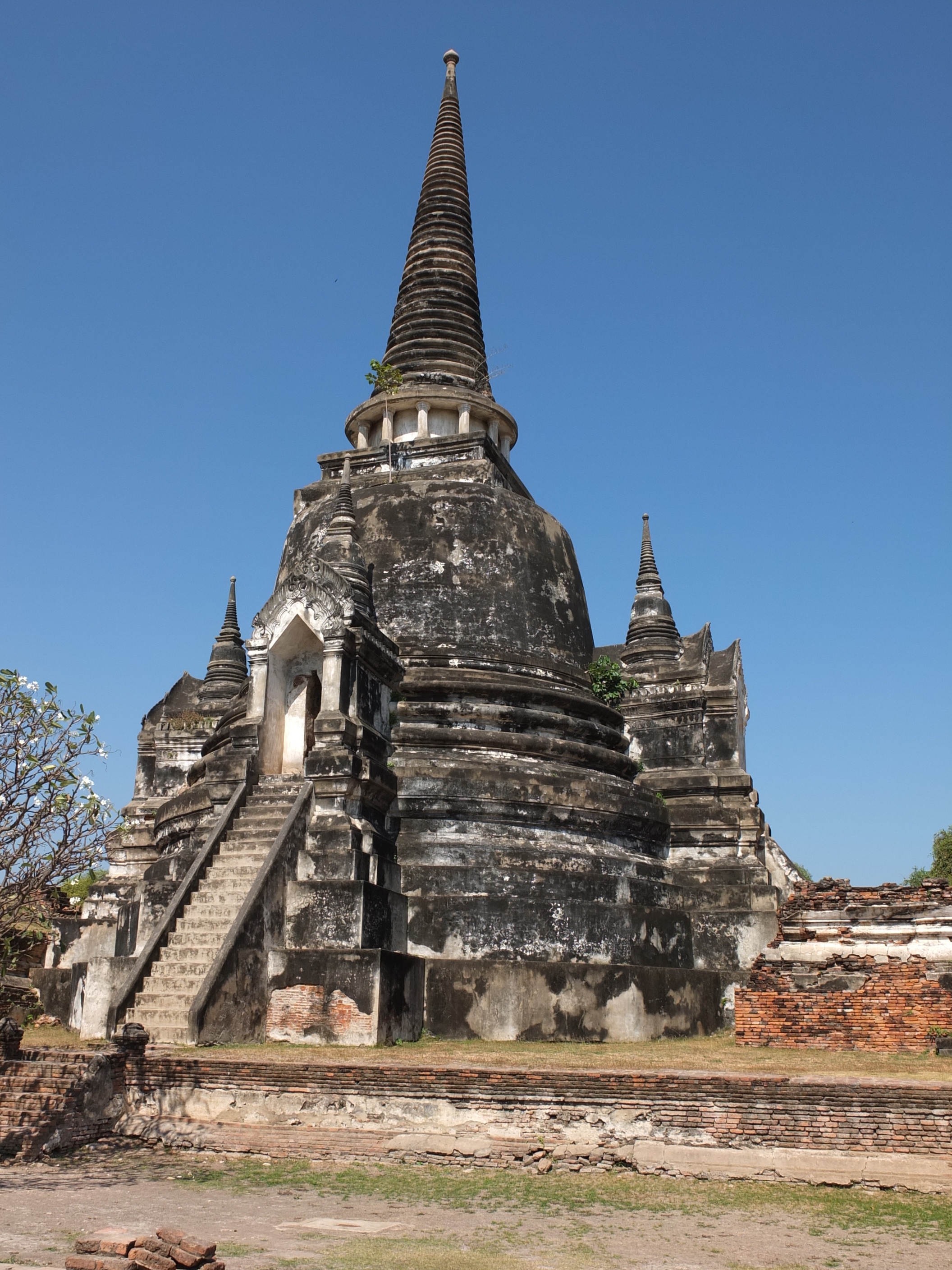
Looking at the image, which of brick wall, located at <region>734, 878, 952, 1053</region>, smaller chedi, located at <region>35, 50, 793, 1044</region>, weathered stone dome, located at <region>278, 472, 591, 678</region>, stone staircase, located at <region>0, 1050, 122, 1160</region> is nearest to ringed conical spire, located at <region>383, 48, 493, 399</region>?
smaller chedi, located at <region>35, 50, 793, 1044</region>

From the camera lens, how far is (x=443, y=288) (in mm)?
23484

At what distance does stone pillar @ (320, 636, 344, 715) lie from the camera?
14.7 meters

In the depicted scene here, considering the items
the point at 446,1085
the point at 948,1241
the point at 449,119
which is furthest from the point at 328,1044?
the point at 449,119

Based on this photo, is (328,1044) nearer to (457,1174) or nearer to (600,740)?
(457,1174)

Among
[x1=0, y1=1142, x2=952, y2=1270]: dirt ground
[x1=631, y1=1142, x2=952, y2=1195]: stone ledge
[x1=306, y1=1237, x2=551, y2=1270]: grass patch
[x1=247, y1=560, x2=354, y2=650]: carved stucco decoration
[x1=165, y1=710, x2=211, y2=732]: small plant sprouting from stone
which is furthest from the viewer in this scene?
[x1=165, y1=710, x2=211, y2=732]: small plant sprouting from stone

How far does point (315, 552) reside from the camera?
1691cm

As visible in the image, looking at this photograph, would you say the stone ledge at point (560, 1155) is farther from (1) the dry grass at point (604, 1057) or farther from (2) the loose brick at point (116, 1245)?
(2) the loose brick at point (116, 1245)

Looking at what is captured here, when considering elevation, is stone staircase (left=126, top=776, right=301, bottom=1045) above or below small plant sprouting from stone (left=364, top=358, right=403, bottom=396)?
below

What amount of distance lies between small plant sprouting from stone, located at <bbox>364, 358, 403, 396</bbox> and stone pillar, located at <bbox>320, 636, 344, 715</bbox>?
7.94 metres

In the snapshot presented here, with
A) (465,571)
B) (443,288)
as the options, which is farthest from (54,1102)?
(443,288)

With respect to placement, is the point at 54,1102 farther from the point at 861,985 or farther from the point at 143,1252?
the point at 861,985

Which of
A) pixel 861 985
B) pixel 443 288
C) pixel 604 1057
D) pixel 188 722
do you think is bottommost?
pixel 604 1057

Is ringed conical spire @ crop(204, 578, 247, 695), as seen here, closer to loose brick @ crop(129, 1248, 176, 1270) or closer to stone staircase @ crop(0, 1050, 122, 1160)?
stone staircase @ crop(0, 1050, 122, 1160)

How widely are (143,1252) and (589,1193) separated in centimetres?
360
